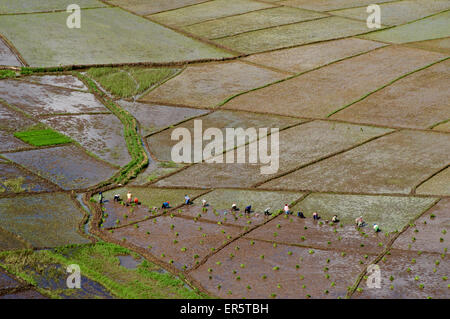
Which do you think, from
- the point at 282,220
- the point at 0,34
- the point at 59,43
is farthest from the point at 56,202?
the point at 0,34

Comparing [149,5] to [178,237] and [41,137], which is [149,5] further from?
[178,237]

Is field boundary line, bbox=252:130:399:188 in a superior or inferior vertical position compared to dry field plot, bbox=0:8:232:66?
inferior

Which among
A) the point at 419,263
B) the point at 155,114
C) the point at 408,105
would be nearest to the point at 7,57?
the point at 155,114

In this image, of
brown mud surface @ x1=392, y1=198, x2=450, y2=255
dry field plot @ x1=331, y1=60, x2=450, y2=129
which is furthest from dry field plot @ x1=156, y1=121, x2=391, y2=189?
brown mud surface @ x1=392, y1=198, x2=450, y2=255

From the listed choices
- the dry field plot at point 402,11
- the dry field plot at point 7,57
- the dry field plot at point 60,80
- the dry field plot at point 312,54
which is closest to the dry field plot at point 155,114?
the dry field plot at point 60,80

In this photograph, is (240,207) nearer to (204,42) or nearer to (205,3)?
(204,42)

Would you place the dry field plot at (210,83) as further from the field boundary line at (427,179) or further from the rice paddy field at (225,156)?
the field boundary line at (427,179)

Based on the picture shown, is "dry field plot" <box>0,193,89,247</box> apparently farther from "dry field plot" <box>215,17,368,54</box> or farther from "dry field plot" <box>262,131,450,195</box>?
"dry field plot" <box>215,17,368,54</box>
